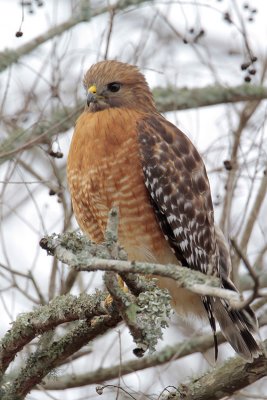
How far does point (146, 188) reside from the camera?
5527mm

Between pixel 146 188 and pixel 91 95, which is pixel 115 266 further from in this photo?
pixel 91 95

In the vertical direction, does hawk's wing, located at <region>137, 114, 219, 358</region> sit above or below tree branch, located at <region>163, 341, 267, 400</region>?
above

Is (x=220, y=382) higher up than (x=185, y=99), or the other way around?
(x=185, y=99)

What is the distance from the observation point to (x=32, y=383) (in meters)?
4.74

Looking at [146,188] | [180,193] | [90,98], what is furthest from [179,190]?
[90,98]

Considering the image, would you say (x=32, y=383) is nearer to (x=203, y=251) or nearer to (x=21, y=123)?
(x=203, y=251)

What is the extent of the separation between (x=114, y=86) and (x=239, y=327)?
1.99m

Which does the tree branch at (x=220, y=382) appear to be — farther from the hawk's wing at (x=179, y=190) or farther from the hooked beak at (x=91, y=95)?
the hooked beak at (x=91, y=95)

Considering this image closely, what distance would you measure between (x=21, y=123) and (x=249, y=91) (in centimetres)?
191

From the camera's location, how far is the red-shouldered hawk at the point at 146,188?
5.49 meters

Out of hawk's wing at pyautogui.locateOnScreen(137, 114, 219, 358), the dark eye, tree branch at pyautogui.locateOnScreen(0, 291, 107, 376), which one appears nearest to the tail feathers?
hawk's wing at pyautogui.locateOnScreen(137, 114, 219, 358)

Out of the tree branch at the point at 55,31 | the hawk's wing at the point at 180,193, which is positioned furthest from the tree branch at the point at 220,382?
the tree branch at the point at 55,31

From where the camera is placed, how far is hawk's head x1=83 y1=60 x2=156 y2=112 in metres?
5.93

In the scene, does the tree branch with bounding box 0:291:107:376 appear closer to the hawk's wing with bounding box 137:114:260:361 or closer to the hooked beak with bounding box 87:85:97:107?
the hawk's wing with bounding box 137:114:260:361
